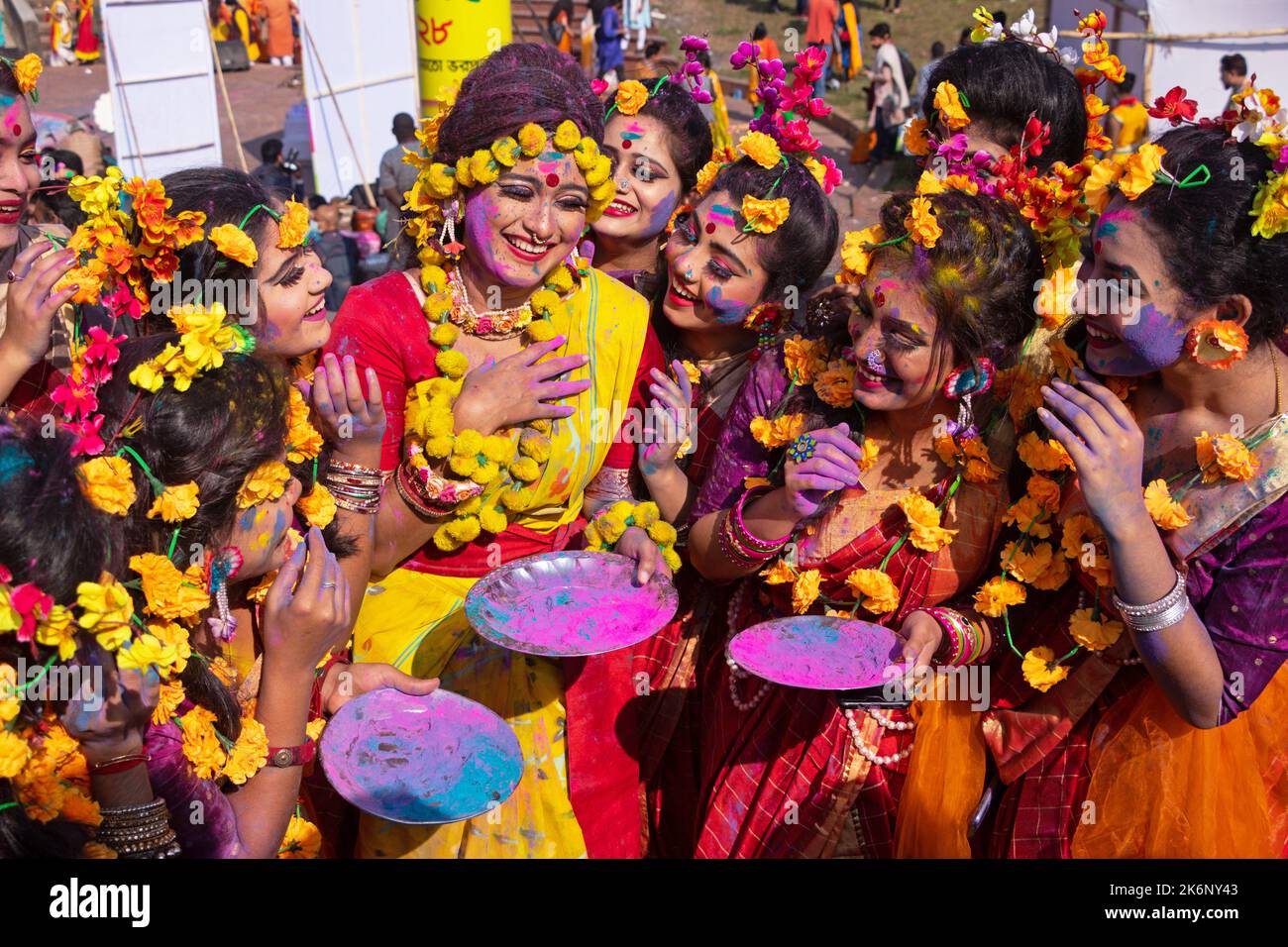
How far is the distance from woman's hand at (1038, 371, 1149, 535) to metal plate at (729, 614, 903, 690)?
64 cm

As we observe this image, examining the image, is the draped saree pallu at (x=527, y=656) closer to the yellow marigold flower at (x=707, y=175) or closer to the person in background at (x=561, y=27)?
the yellow marigold flower at (x=707, y=175)

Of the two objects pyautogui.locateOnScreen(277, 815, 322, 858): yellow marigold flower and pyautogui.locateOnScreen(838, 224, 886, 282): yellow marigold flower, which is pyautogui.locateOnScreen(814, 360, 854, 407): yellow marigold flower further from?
pyautogui.locateOnScreen(277, 815, 322, 858): yellow marigold flower

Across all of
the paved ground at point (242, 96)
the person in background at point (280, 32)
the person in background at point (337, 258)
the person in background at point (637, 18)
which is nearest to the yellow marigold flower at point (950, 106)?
the person in background at point (337, 258)

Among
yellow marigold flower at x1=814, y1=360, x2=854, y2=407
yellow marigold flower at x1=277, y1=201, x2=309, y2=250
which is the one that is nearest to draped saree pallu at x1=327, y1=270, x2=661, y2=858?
yellow marigold flower at x1=277, y1=201, x2=309, y2=250

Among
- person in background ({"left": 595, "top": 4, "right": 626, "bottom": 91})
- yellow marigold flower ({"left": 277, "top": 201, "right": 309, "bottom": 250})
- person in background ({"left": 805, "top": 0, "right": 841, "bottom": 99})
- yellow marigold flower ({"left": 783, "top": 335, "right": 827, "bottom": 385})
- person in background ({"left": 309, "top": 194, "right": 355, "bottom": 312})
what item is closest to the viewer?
yellow marigold flower ({"left": 277, "top": 201, "right": 309, "bottom": 250})

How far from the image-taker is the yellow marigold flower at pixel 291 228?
10.4ft

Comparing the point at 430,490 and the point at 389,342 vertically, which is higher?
the point at 389,342

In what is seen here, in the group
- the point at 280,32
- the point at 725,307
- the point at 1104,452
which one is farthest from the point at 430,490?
the point at 280,32

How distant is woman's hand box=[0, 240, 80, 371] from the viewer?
3.02 metres

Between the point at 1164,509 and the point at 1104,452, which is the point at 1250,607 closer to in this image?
the point at 1164,509

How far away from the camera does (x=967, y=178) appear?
3.60 metres

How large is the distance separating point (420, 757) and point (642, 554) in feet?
2.88

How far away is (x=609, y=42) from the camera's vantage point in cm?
1686

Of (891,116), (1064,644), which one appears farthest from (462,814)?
(891,116)
